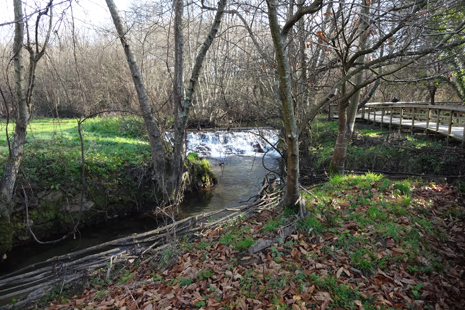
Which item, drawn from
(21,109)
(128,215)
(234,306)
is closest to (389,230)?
(234,306)

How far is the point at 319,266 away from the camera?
374 cm

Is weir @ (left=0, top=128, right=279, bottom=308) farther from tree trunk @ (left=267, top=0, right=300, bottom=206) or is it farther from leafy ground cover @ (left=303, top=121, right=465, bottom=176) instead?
leafy ground cover @ (left=303, top=121, right=465, bottom=176)

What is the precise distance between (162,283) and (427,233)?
435 cm

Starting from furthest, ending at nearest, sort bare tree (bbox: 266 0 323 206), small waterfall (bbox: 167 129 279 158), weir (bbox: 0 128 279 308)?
small waterfall (bbox: 167 129 279 158)
weir (bbox: 0 128 279 308)
bare tree (bbox: 266 0 323 206)

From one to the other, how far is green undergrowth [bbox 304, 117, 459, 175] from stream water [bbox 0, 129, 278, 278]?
2284 millimetres

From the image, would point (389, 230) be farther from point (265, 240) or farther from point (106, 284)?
point (106, 284)

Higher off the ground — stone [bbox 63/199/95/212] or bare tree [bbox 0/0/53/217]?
bare tree [bbox 0/0/53/217]

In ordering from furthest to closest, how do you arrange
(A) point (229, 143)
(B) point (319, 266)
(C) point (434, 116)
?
(A) point (229, 143), (C) point (434, 116), (B) point (319, 266)

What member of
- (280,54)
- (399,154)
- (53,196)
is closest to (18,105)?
(53,196)

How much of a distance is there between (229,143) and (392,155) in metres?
8.47

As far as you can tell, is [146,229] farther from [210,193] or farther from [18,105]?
[18,105]

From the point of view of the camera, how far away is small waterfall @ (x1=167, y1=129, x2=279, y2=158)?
1527 cm

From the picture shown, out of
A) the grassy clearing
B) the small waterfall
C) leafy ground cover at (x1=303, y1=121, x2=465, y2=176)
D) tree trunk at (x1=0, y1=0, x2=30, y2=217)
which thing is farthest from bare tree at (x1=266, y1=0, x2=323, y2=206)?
the small waterfall

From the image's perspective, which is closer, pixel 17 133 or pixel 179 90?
pixel 17 133
